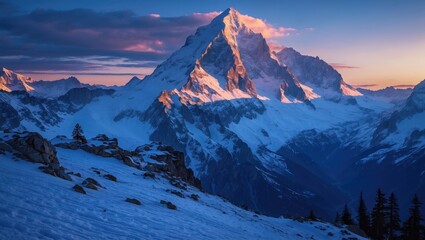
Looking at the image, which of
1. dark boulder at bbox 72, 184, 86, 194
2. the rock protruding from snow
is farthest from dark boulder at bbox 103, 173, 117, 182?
dark boulder at bbox 72, 184, 86, 194

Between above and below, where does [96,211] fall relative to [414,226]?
above

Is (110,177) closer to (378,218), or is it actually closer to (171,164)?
(171,164)

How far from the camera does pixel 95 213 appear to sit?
29375 mm

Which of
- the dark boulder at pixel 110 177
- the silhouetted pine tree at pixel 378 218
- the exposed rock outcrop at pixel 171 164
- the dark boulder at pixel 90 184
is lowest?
the silhouetted pine tree at pixel 378 218

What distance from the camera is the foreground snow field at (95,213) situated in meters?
24.6

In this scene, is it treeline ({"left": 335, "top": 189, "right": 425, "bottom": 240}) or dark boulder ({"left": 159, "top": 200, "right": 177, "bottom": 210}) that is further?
treeline ({"left": 335, "top": 189, "right": 425, "bottom": 240})

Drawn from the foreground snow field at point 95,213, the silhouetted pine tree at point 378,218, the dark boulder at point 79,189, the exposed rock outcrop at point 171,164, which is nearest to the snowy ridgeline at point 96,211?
the foreground snow field at point 95,213

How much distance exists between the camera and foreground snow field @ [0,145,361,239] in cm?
2459

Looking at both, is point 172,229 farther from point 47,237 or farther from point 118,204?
point 47,237

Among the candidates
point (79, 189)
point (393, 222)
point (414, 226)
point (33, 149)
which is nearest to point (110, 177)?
point (33, 149)

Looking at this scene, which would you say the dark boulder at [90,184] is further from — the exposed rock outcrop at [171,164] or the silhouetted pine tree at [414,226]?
the silhouetted pine tree at [414,226]

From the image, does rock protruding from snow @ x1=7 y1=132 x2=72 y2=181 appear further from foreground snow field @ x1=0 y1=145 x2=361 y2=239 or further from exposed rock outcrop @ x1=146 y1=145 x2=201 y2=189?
exposed rock outcrop @ x1=146 y1=145 x2=201 y2=189

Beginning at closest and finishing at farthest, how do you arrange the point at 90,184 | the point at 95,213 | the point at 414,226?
the point at 95,213, the point at 90,184, the point at 414,226

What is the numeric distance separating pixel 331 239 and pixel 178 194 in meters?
21.6
